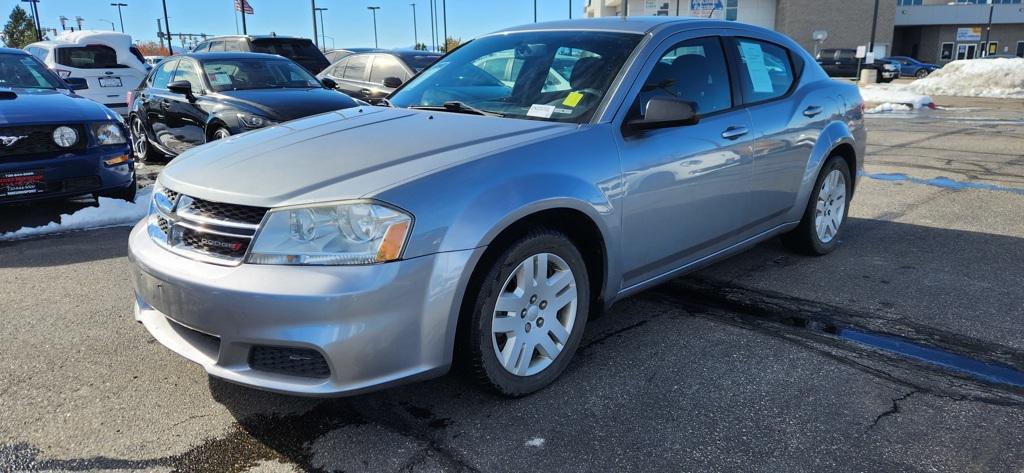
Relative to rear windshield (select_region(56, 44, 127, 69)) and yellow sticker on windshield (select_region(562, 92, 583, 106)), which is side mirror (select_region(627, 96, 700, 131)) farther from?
rear windshield (select_region(56, 44, 127, 69))

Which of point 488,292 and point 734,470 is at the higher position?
→ point 488,292

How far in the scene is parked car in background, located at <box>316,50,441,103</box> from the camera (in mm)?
10961

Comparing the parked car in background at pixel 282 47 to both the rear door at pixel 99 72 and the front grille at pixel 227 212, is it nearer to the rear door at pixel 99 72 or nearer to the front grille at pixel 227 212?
the rear door at pixel 99 72

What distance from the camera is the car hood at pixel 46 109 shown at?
5.63m

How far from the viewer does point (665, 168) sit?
3432mm

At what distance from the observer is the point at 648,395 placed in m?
3.05

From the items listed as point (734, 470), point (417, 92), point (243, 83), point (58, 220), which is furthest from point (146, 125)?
point (734, 470)

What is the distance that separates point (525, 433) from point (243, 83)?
723 cm

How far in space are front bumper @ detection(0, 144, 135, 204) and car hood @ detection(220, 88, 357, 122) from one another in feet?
5.63

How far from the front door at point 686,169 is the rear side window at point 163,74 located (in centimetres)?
772

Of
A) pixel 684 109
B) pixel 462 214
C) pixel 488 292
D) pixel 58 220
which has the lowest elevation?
pixel 58 220

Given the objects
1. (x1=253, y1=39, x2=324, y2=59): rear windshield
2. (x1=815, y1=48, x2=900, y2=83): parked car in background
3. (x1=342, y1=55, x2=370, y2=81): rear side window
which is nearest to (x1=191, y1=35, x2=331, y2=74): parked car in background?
(x1=253, y1=39, x2=324, y2=59): rear windshield

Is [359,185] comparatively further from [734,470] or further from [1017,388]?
[1017,388]

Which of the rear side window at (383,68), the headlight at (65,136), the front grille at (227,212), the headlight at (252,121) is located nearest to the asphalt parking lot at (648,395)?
the front grille at (227,212)
